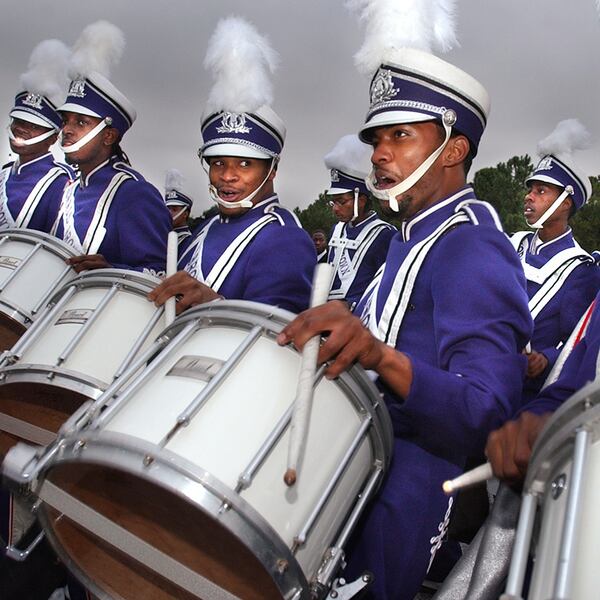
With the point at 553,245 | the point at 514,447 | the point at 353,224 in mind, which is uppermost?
→ the point at 353,224

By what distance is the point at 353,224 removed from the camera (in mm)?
7828

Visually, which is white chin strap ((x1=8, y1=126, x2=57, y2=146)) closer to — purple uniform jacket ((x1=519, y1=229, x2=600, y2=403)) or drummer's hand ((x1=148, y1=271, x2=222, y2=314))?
drummer's hand ((x1=148, y1=271, x2=222, y2=314))

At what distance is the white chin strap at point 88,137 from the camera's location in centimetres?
411

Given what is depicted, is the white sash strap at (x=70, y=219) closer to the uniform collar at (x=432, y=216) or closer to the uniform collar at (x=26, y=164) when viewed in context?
the uniform collar at (x=26, y=164)

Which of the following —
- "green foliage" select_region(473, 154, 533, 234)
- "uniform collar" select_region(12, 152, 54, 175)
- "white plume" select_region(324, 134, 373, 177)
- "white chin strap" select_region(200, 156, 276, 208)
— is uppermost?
"green foliage" select_region(473, 154, 533, 234)

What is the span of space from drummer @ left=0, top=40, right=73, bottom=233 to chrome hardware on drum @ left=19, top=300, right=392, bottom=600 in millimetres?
3105

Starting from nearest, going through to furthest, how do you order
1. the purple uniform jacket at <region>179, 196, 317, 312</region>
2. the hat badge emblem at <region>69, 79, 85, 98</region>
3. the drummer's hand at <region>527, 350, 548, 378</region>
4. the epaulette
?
1. the epaulette
2. the purple uniform jacket at <region>179, 196, 317, 312</region>
3. the drummer's hand at <region>527, 350, 548, 378</region>
4. the hat badge emblem at <region>69, 79, 85, 98</region>

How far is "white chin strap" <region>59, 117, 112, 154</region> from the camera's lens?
4109mm

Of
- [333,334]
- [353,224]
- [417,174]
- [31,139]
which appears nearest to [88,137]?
[31,139]

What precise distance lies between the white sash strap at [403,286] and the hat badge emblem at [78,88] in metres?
2.77

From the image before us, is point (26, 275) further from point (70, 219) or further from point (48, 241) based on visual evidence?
point (70, 219)

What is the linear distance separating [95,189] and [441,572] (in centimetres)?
264

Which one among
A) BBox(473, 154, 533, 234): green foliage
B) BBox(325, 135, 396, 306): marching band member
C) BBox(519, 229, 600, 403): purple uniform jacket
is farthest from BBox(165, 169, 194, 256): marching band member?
BBox(473, 154, 533, 234): green foliage

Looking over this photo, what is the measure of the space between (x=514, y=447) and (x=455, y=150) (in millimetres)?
1195
